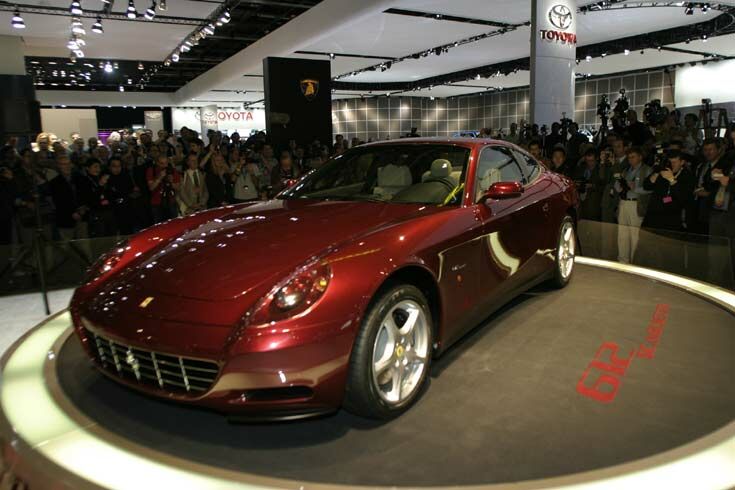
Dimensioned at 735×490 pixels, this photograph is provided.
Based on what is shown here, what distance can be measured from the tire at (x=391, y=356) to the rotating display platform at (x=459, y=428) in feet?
0.34

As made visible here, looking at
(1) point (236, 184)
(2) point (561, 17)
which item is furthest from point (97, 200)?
(2) point (561, 17)

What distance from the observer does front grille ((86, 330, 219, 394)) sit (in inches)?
83.0

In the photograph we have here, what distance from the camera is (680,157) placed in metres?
5.27

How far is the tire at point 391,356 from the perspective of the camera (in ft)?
7.39

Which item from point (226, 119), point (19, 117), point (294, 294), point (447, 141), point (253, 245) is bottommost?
point (294, 294)

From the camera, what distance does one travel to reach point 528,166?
423 centimetres

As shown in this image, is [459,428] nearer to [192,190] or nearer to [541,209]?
[541,209]

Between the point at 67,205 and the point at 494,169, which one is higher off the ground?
the point at 494,169

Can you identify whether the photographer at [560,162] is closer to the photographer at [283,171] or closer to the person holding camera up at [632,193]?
the person holding camera up at [632,193]

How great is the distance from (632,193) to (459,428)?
430 centimetres

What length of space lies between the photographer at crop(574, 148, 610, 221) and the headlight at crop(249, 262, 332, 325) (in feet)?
16.1

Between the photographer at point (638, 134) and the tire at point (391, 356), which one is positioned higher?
the photographer at point (638, 134)

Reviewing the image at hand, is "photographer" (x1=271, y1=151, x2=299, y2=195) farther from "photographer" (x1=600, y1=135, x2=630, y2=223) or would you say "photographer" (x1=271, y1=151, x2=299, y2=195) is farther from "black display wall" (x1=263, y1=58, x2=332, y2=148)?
"black display wall" (x1=263, y1=58, x2=332, y2=148)

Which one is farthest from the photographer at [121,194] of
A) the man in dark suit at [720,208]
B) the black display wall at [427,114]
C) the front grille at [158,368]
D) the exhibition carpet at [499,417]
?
the black display wall at [427,114]
